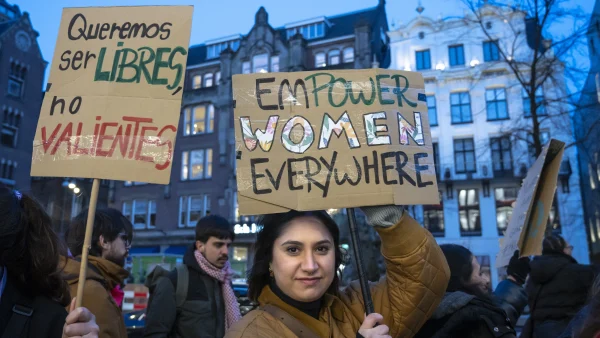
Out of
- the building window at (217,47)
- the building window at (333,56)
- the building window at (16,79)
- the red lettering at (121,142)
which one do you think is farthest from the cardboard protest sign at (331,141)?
the building window at (16,79)

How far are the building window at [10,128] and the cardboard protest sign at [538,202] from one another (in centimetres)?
3358

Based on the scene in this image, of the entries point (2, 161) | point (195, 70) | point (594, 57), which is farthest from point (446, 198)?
point (2, 161)

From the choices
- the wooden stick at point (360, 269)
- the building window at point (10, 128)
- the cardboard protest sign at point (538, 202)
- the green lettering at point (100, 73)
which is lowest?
the wooden stick at point (360, 269)

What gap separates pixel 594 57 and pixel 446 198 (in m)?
10.3

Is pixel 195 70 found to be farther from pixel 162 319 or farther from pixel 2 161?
pixel 162 319

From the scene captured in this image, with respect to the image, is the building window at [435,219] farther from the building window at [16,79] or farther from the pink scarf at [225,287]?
the building window at [16,79]

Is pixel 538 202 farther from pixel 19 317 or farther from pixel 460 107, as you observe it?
pixel 460 107

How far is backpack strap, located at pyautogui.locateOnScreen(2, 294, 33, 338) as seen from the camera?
169cm

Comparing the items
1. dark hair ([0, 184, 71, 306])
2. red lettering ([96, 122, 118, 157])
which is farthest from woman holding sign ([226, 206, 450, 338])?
red lettering ([96, 122, 118, 157])

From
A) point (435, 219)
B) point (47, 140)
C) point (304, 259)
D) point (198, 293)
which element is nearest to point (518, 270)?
point (198, 293)

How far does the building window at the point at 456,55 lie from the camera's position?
25.9m

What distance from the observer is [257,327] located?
1993mm

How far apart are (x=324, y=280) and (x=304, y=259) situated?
132mm

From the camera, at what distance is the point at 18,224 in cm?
178
